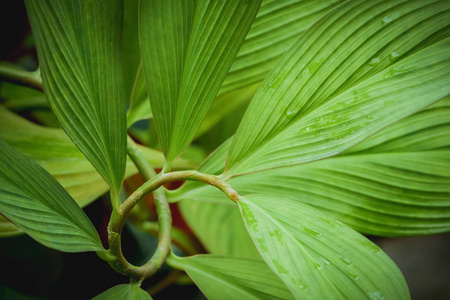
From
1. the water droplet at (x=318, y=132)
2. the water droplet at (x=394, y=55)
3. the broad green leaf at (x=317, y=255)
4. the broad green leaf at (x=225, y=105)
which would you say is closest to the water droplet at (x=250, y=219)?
the broad green leaf at (x=317, y=255)

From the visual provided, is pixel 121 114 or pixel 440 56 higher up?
pixel 440 56

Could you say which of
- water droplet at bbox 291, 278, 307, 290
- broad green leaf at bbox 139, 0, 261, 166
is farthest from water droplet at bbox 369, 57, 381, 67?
water droplet at bbox 291, 278, 307, 290

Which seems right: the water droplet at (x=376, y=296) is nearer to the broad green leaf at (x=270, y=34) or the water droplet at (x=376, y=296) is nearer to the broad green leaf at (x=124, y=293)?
the broad green leaf at (x=124, y=293)

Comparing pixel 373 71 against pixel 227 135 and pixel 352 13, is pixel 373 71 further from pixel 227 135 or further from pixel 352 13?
pixel 227 135

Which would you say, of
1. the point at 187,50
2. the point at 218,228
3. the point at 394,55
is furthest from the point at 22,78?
the point at 394,55

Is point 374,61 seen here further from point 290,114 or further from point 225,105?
point 225,105

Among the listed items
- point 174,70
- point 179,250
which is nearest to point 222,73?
point 174,70
